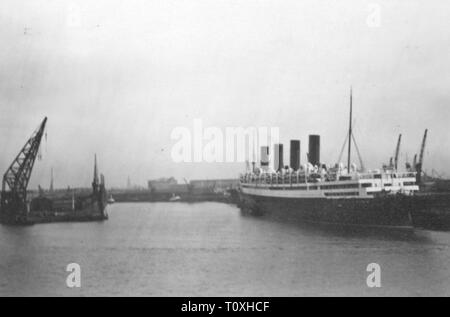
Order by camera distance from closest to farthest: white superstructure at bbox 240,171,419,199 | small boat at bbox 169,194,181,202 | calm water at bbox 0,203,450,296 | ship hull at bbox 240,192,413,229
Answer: calm water at bbox 0,203,450,296, ship hull at bbox 240,192,413,229, white superstructure at bbox 240,171,419,199, small boat at bbox 169,194,181,202

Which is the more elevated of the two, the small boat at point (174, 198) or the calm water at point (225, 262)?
the calm water at point (225, 262)

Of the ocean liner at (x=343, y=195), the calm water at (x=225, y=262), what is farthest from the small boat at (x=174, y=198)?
the calm water at (x=225, y=262)

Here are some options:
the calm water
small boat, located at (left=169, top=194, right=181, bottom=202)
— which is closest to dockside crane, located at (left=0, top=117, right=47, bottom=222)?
the calm water

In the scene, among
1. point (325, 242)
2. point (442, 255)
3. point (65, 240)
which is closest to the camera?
point (442, 255)

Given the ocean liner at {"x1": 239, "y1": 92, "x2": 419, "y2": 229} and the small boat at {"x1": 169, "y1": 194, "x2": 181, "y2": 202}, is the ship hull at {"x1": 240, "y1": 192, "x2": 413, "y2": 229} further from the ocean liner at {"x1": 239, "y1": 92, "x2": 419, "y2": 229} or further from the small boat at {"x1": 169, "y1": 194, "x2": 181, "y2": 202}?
the small boat at {"x1": 169, "y1": 194, "x2": 181, "y2": 202}

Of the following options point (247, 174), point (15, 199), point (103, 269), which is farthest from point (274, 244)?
point (247, 174)

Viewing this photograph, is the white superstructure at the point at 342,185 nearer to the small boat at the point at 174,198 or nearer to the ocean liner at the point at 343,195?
the ocean liner at the point at 343,195

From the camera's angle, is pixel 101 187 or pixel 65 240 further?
pixel 101 187

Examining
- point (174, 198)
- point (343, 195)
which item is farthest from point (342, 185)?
point (174, 198)
